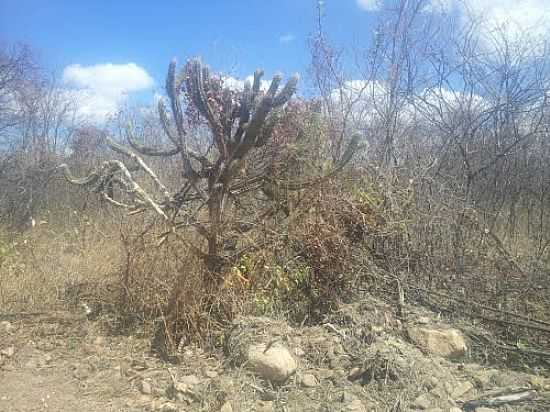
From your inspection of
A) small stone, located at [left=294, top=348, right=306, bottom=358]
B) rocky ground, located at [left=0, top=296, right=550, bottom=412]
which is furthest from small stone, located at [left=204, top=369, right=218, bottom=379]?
small stone, located at [left=294, top=348, right=306, bottom=358]

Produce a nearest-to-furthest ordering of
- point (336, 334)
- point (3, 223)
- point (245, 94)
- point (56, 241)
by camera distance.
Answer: point (336, 334) < point (245, 94) < point (56, 241) < point (3, 223)

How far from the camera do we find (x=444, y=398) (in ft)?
10.5

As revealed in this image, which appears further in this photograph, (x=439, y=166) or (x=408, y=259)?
(x=439, y=166)

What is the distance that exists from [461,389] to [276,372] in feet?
4.37

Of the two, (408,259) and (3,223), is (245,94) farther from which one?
(3,223)

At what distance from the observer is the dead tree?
159 inches

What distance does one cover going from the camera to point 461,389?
3295 mm

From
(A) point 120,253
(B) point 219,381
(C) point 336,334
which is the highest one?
(A) point 120,253

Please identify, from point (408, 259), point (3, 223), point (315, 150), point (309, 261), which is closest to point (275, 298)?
point (309, 261)

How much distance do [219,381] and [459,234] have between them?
308 cm

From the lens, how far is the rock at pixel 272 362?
10.8 ft

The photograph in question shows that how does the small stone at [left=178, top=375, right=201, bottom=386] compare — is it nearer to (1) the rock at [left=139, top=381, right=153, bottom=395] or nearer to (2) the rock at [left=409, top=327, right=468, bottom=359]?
(1) the rock at [left=139, top=381, right=153, bottom=395]

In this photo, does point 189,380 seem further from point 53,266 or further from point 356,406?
point 53,266

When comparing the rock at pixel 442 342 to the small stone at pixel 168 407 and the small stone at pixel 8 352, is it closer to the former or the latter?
the small stone at pixel 168 407
